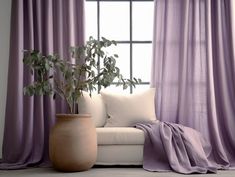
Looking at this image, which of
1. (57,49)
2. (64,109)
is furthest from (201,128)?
(57,49)

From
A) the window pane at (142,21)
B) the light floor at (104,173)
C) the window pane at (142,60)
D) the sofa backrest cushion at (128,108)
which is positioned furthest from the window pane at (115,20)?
the light floor at (104,173)

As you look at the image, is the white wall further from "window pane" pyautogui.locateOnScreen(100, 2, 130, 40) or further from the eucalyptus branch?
"window pane" pyautogui.locateOnScreen(100, 2, 130, 40)

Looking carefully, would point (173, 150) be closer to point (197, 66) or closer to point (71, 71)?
point (197, 66)

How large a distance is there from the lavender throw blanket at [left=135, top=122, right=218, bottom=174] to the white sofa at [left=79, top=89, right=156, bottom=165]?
0.11 meters

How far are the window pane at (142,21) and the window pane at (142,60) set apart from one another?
0.44 ft

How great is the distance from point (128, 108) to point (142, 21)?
156cm

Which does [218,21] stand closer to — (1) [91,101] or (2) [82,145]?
(1) [91,101]

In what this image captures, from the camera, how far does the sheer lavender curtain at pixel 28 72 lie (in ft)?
14.0

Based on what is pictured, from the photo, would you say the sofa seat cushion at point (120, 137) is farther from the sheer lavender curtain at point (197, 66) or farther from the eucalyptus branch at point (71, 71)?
the sheer lavender curtain at point (197, 66)

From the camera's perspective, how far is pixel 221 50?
4484mm

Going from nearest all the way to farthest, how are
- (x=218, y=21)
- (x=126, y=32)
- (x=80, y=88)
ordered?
(x=80, y=88)
(x=218, y=21)
(x=126, y=32)

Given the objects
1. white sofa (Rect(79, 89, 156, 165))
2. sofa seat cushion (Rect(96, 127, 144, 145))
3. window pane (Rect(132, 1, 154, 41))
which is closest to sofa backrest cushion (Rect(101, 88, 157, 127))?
white sofa (Rect(79, 89, 156, 165))

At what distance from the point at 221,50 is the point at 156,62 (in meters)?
0.83

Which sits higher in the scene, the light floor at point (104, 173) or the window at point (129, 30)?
the window at point (129, 30)
